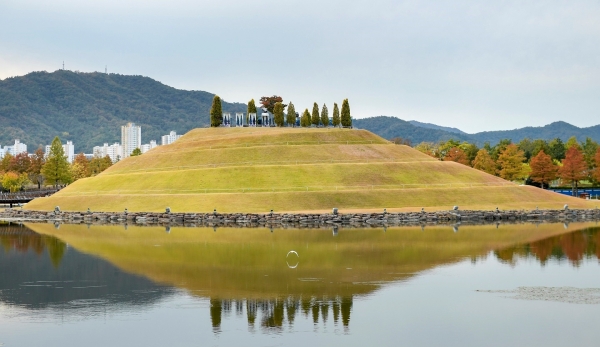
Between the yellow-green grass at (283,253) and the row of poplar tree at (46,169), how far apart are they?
7513cm

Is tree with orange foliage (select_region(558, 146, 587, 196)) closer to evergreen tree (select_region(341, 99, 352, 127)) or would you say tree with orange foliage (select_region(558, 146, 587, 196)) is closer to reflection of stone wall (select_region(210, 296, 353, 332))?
evergreen tree (select_region(341, 99, 352, 127))

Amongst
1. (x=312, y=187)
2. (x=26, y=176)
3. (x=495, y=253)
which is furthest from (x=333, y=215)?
(x=26, y=176)

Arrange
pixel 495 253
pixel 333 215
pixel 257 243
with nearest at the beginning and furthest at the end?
pixel 495 253 → pixel 257 243 → pixel 333 215

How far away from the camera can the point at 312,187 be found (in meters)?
96.7

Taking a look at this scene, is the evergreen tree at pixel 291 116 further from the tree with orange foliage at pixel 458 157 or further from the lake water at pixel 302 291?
the lake water at pixel 302 291

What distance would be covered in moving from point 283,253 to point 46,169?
109 meters

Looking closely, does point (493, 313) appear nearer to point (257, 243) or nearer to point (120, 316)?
point (120, 316)

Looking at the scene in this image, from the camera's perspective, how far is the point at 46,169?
14550 centimetres

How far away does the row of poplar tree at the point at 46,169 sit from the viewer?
146 meters

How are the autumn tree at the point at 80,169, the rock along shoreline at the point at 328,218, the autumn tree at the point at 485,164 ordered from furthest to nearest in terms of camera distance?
the autumn tree at the point at 80,169 → the autumn tree at the point at 485,164 → the rock along shoreline at the point at 328,218

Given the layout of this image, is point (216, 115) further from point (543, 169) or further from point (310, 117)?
point (543, 169)

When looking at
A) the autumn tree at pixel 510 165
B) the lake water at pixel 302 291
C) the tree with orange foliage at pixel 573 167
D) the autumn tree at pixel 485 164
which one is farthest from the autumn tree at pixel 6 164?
the tree with orange foliage at pixel 573 167

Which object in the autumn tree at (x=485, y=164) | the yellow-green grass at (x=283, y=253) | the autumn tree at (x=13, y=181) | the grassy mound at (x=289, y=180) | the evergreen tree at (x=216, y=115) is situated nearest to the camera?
the yellow-green grass at (x=283, y=253)

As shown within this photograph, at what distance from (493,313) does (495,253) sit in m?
19.7
